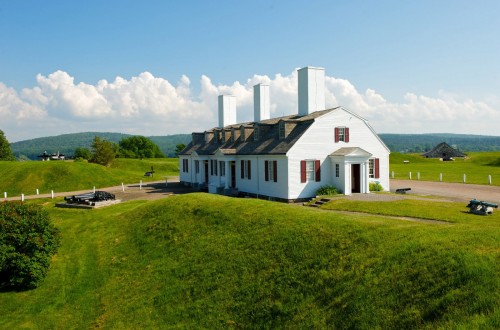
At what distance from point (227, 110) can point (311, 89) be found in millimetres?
17601

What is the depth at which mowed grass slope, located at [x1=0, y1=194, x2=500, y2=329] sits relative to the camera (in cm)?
1054

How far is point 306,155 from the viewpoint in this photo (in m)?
30.1

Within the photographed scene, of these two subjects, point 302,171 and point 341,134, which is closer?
point 302,171

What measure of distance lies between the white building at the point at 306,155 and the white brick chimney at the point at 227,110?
10.7 meters

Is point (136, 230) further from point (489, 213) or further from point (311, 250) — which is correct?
point (489, 213)

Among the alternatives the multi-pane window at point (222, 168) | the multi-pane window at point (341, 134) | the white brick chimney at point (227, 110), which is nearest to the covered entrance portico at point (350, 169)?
the multi-pane window at point (341, 134)

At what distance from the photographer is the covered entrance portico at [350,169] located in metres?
29.5

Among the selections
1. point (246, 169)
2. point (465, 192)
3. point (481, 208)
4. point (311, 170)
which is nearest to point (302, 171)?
point (311, 170)

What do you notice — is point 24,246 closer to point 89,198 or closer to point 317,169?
point 89,198

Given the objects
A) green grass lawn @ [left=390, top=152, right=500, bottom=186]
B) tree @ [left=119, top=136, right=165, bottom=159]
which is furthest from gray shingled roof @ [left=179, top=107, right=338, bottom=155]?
tree @ [left=119, top=136, right=165, bottom=159]

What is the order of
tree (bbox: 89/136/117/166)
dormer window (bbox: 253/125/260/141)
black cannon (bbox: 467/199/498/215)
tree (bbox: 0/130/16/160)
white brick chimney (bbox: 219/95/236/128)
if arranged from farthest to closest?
tree (bbox: 0/130/16/160) → tree (bbox: 89/136/117/166) → white brick chimney (bbox: 219/95/236/128) → dormer window (bbox: 253/125/260/141) → black cannon (bbox: 467/199/498/215)

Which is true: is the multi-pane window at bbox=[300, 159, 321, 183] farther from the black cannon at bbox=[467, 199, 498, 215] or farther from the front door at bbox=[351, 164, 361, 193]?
the black cannon at bbox=[467, 199, 498, 215]

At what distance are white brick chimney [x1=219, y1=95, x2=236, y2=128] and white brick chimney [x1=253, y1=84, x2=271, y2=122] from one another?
22.6 ft

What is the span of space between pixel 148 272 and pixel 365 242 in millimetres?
10308
